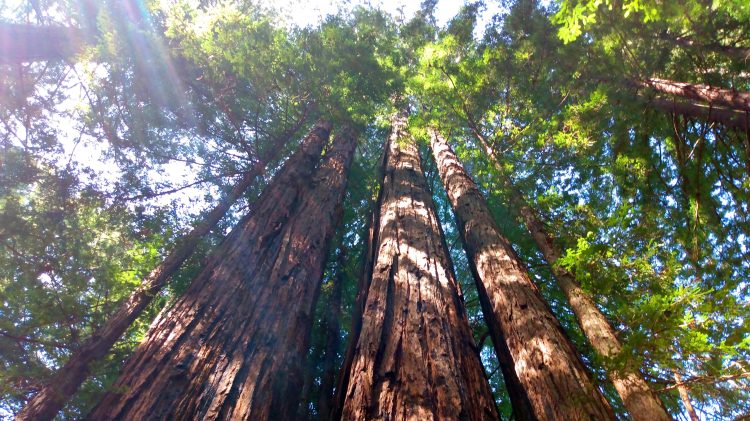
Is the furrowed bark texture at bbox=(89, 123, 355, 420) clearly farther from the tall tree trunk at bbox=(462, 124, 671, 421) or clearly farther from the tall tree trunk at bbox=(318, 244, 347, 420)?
the tall tree trunk at bbox=(462, 124, 671, 421)

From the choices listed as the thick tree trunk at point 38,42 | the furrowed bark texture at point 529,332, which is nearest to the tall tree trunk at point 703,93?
the furrowed bark texture at point 529,332

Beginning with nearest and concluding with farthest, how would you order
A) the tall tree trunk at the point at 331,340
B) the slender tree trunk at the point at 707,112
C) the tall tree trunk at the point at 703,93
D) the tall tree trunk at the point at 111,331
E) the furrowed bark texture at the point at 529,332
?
the furrowed bark texture at the point at 529,332 → the tall tree trunk at the point at 111,331 → the tall tree trunk at the point at 703,93 → the slender tree trunk at the point at 707,112 → the tall tree trunk at the point at 331,340

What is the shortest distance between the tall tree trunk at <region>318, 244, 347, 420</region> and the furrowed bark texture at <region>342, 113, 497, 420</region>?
3.96ft

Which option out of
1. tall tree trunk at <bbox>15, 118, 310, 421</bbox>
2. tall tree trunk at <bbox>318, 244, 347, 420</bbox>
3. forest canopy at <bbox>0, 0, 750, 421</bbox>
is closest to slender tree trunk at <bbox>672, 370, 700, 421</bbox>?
forest canopy at <bbox>0, 0, 750, 421</bbox>

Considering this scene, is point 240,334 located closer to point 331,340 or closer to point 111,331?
point 111,331

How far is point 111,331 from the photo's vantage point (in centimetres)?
392

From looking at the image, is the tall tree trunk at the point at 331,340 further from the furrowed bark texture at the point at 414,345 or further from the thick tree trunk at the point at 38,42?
the thick tree trunk at the point at 38,42

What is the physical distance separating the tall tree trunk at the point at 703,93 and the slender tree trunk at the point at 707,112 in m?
0.11

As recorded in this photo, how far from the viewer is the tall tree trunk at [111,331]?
3031 millimetres

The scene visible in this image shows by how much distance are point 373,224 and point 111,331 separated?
3.48m

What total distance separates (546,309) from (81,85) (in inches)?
244

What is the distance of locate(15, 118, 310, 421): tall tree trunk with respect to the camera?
119 inches

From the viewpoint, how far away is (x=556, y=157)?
6.25 metres

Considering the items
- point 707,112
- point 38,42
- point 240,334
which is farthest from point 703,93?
point 38,42
